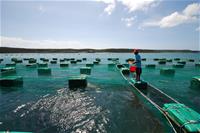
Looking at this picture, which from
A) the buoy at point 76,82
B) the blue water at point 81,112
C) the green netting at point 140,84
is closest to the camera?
the blue water at point 81,112

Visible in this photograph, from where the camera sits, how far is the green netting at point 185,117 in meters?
6.52

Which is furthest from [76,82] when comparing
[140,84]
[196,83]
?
[196,83]

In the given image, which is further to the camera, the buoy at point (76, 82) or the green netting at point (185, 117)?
the buoy at point (76, 82)

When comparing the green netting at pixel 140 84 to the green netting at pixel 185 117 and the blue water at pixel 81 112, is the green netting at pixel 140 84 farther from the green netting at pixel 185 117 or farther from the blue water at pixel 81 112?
the green netting at pixel 185 117

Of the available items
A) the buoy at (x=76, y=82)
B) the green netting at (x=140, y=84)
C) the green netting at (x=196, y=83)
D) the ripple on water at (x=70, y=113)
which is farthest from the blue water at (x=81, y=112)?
the buoy at (x=76, y=82)

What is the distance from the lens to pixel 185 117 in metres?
7.39

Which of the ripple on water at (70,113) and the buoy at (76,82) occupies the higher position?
the buoy at (76,82)

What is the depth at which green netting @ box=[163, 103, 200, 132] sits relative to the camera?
6516mm

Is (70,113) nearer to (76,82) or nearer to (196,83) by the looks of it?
(76,82)

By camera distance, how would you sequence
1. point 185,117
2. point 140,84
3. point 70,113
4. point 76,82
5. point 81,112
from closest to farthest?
point 185,117, point 70,113, point 81,112, point 140,84, point 76,82

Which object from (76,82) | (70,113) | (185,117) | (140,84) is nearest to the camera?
(185,117)

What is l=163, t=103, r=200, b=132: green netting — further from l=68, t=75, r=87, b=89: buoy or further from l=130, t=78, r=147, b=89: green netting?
l=68, t=75, r=87, b=89: buoy

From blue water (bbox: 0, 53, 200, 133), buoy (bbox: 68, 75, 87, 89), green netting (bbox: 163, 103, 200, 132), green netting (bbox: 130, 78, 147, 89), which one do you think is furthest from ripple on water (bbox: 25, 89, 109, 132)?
green netting (bbox: 130, 78, 147, 89)

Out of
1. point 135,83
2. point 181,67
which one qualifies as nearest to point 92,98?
point 135,83
